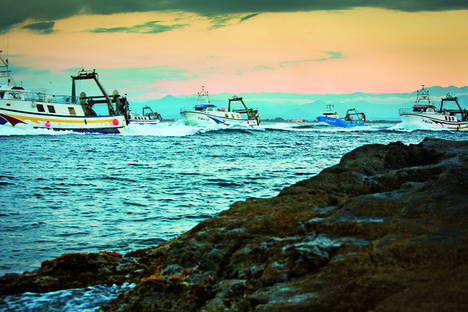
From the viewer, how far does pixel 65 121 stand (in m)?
41.8

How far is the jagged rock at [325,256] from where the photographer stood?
2.25 m

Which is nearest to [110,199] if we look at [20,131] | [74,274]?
[74,274]

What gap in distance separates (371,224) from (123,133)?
2019 inches

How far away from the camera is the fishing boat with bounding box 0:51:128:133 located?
37281 mm

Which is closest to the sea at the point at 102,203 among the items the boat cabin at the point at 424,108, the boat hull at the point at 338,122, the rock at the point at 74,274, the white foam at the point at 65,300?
the white foam at the point at 65,300

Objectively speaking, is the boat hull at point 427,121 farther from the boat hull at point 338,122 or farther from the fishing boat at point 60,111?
the fishing boat at point 60,111

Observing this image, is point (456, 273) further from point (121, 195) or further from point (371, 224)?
point (121, 195)

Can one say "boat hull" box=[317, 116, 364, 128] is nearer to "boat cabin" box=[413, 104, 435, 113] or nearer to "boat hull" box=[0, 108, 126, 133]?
"boat cabin" box=[413, 104, 435, 113]

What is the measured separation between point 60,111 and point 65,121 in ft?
4.16

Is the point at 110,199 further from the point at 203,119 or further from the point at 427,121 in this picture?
the point at 427,121

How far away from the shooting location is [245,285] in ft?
9.54

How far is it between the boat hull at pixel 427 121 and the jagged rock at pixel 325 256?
60.0 metres

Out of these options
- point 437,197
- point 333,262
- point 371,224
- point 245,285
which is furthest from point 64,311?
point 437,197

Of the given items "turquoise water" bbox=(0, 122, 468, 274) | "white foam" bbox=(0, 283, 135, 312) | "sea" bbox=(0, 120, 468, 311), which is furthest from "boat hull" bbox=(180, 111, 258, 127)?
"white foam" bbox=(0, 283, 135, 312)
